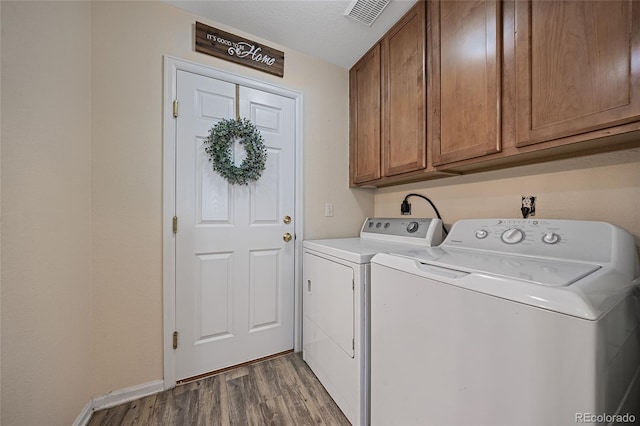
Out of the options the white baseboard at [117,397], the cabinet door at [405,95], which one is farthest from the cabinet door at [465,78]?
the white baseboard at [117,397]

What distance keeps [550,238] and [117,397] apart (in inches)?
91.1

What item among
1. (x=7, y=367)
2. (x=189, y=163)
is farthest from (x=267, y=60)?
(x=7, y=367)

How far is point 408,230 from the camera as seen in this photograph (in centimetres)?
154

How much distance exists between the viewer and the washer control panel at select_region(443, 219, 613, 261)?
851mm

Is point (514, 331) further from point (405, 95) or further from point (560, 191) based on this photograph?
point (405, 95)

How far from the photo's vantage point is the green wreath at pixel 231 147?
155 centimetres

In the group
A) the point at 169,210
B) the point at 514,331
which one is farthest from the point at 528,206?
the point at 169,210

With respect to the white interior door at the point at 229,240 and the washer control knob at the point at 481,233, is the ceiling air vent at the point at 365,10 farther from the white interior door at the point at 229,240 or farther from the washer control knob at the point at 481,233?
the washer control knob at the point at 481,233

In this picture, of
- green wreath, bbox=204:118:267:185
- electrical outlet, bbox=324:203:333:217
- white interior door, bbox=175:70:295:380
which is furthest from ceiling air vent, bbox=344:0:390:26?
electrical outlet, bbox=324:203:333:217

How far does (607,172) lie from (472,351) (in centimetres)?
100

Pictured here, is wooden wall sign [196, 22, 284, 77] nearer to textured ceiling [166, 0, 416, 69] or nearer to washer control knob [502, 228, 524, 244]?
textured ceiling [166, 0, 416, 69]

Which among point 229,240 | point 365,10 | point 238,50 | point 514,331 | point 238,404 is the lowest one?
point 238,404

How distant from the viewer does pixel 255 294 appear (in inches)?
67.7

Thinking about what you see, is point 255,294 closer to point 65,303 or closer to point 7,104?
point 65,303
